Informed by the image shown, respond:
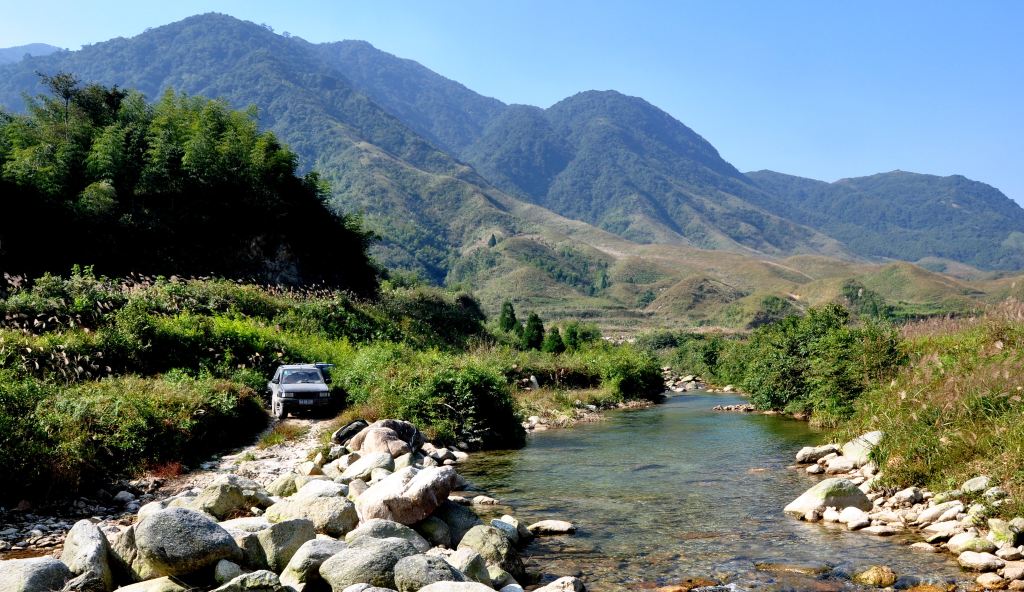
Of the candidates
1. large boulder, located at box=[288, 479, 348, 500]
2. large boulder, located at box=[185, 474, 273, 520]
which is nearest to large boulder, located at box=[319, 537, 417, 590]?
large boulder, located at box=[288, 479, 348, 500]

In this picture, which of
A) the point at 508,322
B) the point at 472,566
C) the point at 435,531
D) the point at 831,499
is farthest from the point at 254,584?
the point at 508,322

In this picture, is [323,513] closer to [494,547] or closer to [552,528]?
[494,547]

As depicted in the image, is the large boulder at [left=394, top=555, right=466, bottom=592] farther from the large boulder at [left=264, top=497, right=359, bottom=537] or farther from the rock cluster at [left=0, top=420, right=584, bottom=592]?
the large boulder at [left=264, top=497, right=359, bottom=537]

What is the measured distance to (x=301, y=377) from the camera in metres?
21.6

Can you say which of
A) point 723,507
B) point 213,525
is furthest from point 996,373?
point 213,525

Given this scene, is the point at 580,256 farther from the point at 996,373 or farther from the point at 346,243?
the point at 996,373

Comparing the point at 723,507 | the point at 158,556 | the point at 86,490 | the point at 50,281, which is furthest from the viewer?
the point at 50,281

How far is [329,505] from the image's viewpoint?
9797 millimetres

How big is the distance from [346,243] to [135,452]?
36332 mm

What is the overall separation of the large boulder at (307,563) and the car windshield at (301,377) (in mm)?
13968

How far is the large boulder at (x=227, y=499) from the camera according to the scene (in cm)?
1002

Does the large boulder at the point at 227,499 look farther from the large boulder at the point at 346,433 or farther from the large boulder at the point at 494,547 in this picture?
the large boulder at the point at 346,433

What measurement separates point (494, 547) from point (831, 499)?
239 inches

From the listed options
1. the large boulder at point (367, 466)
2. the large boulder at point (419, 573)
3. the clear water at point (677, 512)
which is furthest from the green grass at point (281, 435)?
the large boulder at point (419, 573)
